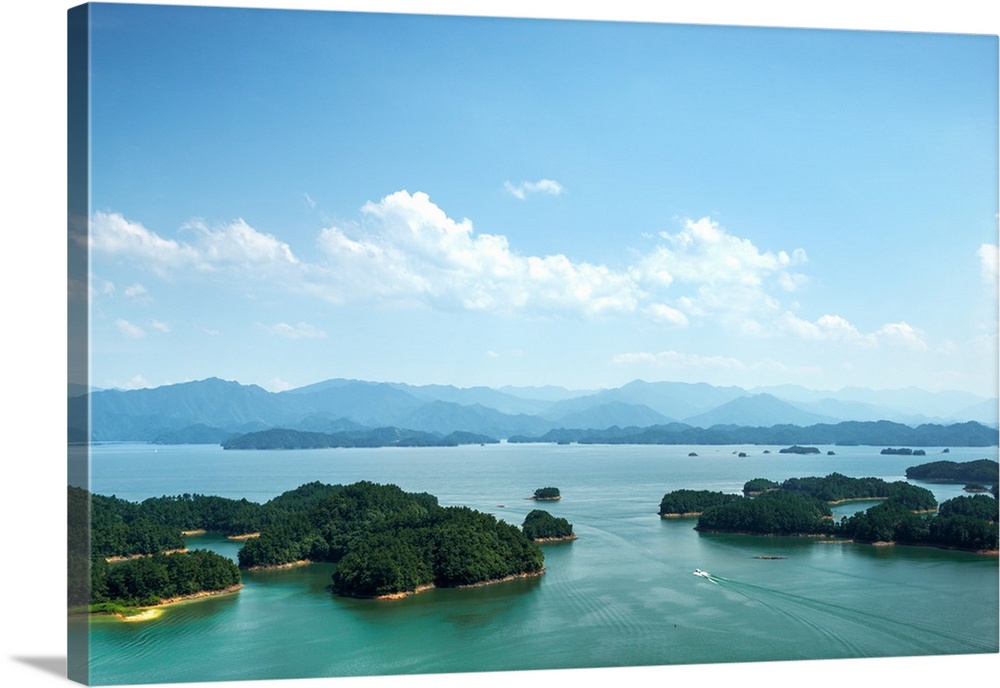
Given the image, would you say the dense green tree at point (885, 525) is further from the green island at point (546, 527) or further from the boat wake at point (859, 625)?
the boat wake at point (859, 625)

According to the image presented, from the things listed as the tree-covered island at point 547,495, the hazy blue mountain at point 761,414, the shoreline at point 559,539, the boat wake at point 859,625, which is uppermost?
the hazy blue mountain at point 761,414

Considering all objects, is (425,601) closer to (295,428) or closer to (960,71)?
(960,71)

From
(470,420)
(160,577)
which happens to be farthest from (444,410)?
(160,577)

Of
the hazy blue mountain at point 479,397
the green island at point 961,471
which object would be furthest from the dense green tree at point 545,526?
the green island at point 961,471

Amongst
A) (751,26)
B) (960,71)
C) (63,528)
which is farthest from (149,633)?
(960,71)

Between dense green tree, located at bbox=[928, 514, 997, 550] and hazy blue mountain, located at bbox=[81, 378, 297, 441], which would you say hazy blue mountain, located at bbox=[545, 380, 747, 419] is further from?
hazy blue mountain, located at bbox=[81, 378, 297, 441]

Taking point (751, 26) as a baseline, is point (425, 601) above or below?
below
